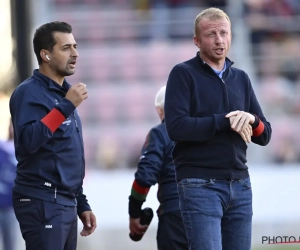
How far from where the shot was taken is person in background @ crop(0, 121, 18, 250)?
8.06 m

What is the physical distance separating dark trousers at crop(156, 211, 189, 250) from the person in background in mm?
2390

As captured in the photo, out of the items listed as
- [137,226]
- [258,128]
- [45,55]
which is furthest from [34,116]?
[137,226]

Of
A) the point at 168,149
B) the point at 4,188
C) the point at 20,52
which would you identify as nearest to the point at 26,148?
the point at 168,149

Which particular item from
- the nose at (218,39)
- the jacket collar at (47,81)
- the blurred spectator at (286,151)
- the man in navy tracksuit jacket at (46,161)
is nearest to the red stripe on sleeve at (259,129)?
the nose at (218,39)

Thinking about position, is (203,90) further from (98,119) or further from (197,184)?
(98,119)

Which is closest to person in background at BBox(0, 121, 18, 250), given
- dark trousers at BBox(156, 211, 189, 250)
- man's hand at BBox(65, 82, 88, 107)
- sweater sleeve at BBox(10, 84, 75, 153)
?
dark trousers at BBox(156, 211, 189, 250)

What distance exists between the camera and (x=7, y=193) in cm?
805

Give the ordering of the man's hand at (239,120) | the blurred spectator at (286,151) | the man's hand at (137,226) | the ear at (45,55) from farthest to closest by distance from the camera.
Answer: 1. the blurred spectator at (286,151)
2. the man's hand at (137,226)
3. the ear at (45,55)
4. the man's hand at (239,120)

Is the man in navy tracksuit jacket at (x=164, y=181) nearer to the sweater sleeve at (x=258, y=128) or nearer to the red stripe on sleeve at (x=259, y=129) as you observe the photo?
the sweater sleeve at (x=258, y=128)

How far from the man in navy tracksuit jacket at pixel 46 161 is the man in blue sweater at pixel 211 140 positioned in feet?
1.91

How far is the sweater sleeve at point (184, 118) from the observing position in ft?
15.5

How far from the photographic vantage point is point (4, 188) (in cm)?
805

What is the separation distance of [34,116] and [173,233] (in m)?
1.55

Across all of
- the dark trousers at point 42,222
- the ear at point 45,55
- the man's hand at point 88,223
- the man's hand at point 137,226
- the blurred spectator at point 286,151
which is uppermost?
the ear at point 45,55
